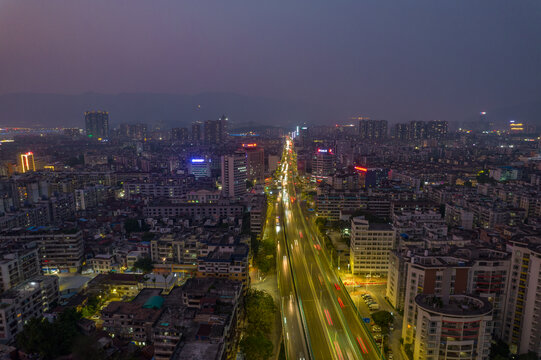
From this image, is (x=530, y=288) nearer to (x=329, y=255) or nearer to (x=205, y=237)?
(x=329, y=255)

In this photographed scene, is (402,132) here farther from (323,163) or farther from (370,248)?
(370,248)

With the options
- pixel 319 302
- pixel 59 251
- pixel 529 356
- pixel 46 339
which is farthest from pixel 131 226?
pixel 529 356

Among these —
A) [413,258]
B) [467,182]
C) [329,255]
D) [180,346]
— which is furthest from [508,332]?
[467,182]

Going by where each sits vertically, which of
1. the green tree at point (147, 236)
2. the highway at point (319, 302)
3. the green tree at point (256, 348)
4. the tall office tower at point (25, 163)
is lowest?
the highway at point (319, 302)

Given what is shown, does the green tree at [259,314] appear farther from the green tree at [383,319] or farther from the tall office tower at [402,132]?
the tall office tower at [402,132]

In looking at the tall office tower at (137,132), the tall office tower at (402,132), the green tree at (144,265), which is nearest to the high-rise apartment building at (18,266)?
the green tree at (144,265)

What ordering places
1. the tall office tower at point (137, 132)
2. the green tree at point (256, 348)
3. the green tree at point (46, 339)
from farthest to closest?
the tall office tower at point (137, 132)
the green tree at point (256, 348)
the green tree at point (46, 339)

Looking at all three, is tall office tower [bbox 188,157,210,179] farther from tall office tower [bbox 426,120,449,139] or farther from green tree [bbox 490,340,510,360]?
Answer: tall office tower [bbox 426,120,449,139]
